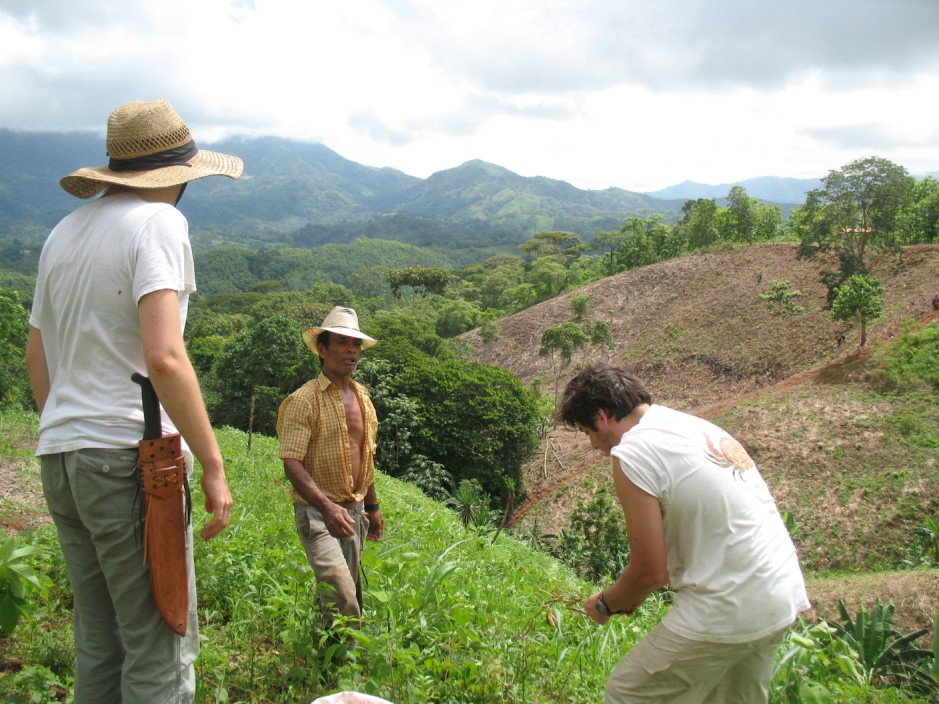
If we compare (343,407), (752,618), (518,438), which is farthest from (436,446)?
(752,618)

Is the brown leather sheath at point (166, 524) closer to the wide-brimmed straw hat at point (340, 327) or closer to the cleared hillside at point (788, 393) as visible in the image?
the wide-brimmed straw hat at point (340, 327)

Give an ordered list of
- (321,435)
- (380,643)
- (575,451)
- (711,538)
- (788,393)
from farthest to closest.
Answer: (575,451)
(788,393)
(321,435)
(380,643)
(711,538)

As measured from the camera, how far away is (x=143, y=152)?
1.98 m

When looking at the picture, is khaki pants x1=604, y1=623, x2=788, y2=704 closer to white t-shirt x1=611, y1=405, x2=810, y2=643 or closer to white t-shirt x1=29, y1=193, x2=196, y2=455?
white t-shirt x1=611, y1=405, x2=810, y2=643

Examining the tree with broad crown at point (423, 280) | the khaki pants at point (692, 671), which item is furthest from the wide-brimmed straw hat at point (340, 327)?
the tree with broad crown at point (423, 280)

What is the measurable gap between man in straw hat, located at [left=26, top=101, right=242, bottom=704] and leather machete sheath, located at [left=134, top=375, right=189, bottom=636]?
1.7 inches

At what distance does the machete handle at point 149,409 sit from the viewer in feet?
5.69

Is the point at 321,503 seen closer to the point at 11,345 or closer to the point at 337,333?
the point at 337,333

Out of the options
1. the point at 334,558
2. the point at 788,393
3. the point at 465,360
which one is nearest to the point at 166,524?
the point at 334,558

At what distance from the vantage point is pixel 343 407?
116 inches

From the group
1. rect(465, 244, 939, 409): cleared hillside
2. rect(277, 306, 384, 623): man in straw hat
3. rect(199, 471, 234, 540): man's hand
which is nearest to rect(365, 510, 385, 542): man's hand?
rect(277, 306, 384, 623): man in straw hat

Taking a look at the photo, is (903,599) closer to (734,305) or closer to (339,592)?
(339,592)

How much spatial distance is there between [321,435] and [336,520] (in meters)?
0.38

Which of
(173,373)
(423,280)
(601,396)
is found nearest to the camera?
(173,373)
